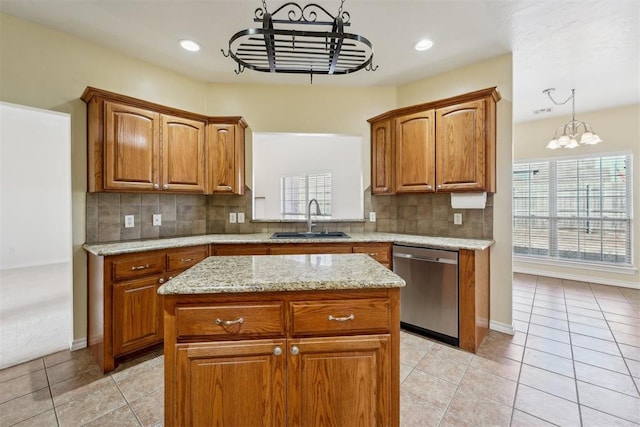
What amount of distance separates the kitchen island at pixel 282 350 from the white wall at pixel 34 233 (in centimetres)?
203

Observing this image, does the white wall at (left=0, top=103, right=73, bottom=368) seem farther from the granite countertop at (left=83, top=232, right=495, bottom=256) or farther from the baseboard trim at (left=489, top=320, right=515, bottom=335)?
the baseboard trim at (left=489, top=320, right=515, bottom=335)

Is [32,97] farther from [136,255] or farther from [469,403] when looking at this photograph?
[469,403]

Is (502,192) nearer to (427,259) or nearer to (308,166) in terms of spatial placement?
(427,259)

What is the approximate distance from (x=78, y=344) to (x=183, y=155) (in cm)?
191

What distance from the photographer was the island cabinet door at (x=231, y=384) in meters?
1.13

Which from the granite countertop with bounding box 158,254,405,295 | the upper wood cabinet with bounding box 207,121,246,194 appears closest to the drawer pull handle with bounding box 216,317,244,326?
the granite countertop with bounding box 158,254,405,295

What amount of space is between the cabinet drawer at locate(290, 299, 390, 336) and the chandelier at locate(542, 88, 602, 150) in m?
4.13

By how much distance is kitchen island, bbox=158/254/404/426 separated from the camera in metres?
1.14

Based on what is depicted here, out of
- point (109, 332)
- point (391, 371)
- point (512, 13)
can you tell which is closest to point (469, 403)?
point (391, 371)

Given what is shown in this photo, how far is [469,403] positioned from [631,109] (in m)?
5.01

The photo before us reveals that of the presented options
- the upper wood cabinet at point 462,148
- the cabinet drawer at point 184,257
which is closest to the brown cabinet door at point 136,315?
the cabinet drawer at point 184,257

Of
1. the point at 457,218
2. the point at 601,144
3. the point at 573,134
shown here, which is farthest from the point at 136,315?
the point at 601,144

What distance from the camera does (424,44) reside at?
2627mm

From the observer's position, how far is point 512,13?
219cm
